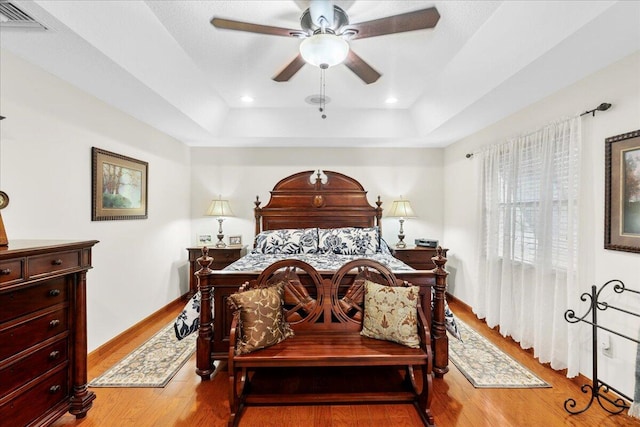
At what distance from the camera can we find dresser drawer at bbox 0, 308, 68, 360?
1516mm

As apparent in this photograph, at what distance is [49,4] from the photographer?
1598 mm

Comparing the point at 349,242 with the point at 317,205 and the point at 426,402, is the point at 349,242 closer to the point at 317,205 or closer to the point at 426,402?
the point at 317,205

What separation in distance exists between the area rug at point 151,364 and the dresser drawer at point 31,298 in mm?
920

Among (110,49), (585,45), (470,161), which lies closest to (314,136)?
(470,161)

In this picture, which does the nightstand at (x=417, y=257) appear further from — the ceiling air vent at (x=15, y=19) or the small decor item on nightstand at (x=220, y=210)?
the ceiling air vent at (x=15, y=19)

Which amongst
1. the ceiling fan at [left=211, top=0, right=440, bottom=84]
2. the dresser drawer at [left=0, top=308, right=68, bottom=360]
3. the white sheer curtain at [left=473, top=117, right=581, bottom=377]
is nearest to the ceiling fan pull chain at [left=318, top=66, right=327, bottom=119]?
the ceiling fan at [left=211, top=0, right=440, bottom=84]

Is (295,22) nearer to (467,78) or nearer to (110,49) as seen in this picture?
(110,49)

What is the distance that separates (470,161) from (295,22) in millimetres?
2910

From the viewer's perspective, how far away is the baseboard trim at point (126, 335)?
265 centimetres


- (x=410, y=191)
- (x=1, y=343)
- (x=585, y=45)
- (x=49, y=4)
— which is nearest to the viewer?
(x=1, y=343)

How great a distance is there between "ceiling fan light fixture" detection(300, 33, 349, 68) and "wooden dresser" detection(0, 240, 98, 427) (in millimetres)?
1850

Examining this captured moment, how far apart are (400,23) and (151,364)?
10.6 feet

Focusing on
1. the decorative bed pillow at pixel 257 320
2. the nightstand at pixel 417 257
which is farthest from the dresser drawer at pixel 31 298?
the nightstand at pixel 417 257

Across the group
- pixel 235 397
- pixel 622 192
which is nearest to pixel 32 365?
pixel 235 397
